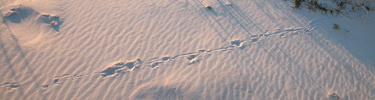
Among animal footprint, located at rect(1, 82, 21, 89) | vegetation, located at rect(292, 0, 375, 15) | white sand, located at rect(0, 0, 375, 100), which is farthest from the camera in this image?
vegetation, located at rect(292, 0, 375, 15)

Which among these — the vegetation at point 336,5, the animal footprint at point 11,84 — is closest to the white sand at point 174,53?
→ the animal footprint at point 11,84

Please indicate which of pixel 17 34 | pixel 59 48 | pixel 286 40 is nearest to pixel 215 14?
pixel 286 40

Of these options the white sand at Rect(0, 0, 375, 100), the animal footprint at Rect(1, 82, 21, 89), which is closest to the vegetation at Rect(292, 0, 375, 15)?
the white sand at Rect(0, 0, 375, 100)

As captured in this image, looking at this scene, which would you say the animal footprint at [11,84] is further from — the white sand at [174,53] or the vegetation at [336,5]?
the vegetation at [336,5]

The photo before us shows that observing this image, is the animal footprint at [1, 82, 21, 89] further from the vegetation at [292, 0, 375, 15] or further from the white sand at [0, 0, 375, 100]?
the vegetation at [292, 0, 375, 15]

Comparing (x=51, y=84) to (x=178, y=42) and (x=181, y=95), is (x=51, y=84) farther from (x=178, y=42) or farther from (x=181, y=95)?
(x=178, y=42)

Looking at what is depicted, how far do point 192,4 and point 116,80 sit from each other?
10.0 feet

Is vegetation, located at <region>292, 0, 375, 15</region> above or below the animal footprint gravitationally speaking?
above

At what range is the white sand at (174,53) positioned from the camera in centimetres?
363

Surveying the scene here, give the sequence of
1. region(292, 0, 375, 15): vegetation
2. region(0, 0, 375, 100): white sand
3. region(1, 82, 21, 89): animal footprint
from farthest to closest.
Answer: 1. region(292, 0, 375, 15): vegetation
2. region(0, 0, 375, 100): white sand
3. region(1, 82, 21, 89): animal footprint

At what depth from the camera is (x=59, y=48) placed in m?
4.04

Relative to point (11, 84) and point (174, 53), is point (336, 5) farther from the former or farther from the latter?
point (11, 84)

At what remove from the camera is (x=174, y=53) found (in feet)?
14.2

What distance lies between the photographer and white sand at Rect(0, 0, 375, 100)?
3.63m
